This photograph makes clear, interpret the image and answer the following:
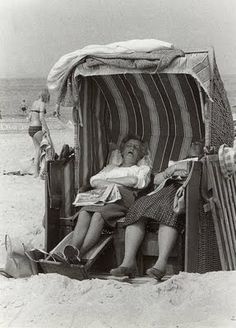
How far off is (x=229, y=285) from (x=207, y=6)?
17.4ft

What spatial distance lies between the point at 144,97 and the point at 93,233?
76.8 inches

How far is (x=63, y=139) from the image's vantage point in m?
17.8

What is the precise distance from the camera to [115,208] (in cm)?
555

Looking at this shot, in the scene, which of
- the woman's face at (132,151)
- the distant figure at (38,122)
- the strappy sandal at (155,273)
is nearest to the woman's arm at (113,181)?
the woman's face at (132,151)

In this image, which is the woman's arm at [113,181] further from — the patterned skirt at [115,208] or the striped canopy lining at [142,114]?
the striped canopy lining at [142,114]

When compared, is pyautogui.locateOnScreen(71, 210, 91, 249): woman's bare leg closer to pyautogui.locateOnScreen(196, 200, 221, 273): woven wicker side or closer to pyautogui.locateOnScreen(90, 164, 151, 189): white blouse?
pyautogui.locateOnScreen(90, 164, 151, 189): white blouse

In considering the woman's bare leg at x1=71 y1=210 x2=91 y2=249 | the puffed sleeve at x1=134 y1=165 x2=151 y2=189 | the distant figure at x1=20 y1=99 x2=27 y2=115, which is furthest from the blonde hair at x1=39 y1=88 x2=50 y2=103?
the distant figure at x1=20 y1=99 x2=27 y2=115

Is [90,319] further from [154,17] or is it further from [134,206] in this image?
[154,17]

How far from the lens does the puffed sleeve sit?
588 centimetres

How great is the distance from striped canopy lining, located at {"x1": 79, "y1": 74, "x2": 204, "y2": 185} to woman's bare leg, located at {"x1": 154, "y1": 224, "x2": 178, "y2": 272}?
1.32 m

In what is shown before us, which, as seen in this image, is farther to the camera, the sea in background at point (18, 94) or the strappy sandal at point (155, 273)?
the sea in background at point (18, 94)

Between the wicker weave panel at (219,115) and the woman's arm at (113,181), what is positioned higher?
the wicker weave panel at (219,115)

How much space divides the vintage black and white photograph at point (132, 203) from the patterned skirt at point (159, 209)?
0.01 metres

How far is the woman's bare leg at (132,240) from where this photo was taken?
5.14m
